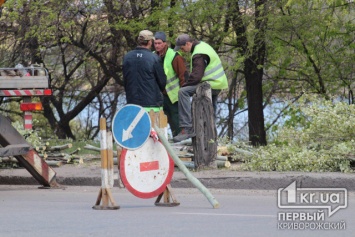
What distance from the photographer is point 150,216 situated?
9.85m

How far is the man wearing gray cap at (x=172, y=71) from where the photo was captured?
15.3 m

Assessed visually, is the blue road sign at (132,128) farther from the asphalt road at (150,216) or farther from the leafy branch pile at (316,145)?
the leafy branch pile at (316,145)

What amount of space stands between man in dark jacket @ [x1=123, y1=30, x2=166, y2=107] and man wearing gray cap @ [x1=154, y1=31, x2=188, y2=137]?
4.80ft

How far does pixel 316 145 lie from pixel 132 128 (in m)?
4.59

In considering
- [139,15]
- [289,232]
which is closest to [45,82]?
[139,15]

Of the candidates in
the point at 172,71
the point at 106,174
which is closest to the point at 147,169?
the point at 106,174

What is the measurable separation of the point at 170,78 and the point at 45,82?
5.80 m

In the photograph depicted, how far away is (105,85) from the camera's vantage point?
1275 inches

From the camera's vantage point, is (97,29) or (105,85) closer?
(97,29)

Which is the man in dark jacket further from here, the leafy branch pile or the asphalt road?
the leafy branch pile

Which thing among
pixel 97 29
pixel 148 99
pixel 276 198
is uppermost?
pixel 97 29

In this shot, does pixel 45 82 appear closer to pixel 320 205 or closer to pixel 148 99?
pixel 148 99

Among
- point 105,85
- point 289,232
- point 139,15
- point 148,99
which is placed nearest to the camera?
point 289,232

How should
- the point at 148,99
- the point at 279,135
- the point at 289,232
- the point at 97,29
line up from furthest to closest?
the point at 97,29, the point at 279,135, the point at 148,99, the point at 289,232
